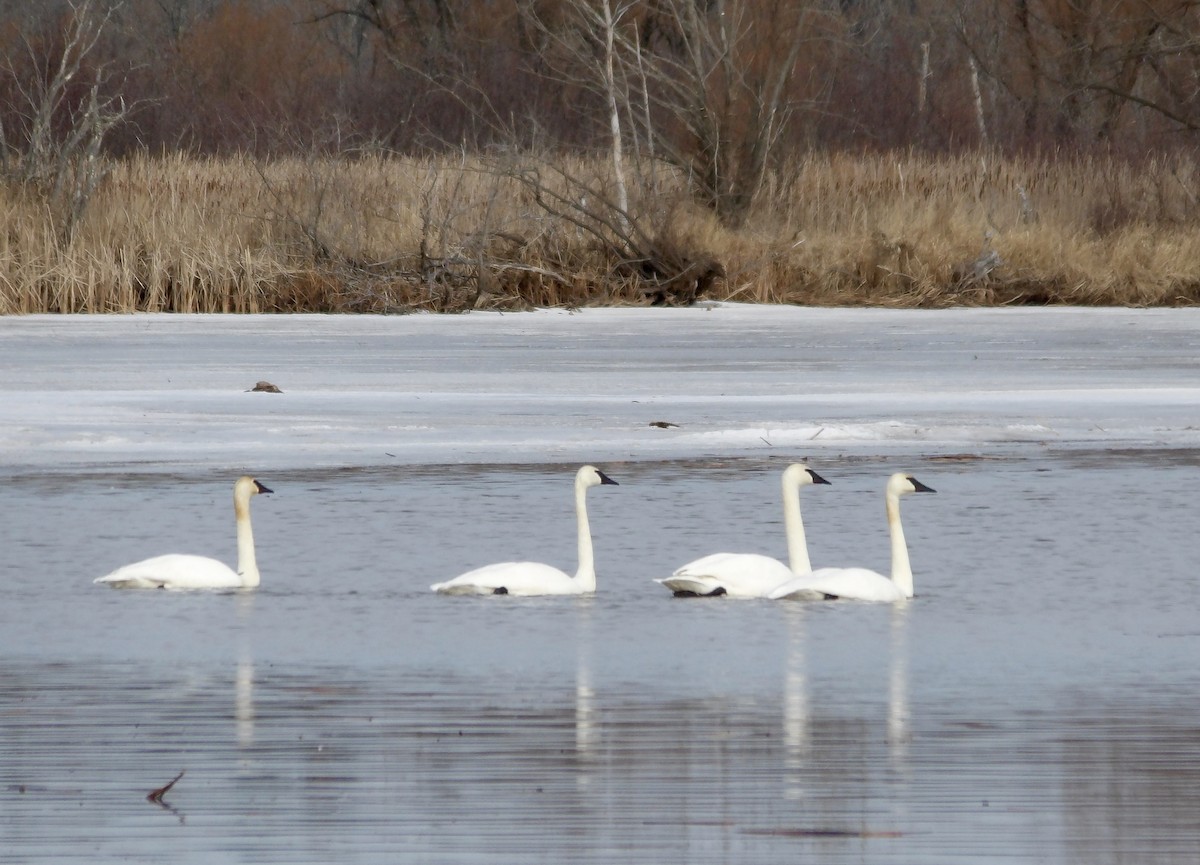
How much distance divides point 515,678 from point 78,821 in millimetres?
1808

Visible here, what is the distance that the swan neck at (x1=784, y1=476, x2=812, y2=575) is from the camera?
782cm

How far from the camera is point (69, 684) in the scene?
230 inches

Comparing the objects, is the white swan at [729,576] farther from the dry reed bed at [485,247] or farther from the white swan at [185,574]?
the dry reed bed at [485,247]

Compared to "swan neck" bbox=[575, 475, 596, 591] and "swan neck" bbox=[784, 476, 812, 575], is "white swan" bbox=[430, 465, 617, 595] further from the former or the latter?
"swan neck" bbox=[784, 476, 812, 575]

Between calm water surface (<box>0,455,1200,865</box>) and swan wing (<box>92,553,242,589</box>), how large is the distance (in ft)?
0.22

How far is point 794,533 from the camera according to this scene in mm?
7898

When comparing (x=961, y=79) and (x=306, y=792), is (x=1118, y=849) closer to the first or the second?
(x=306, y=792)

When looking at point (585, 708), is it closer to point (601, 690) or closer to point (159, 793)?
point (601, 690)

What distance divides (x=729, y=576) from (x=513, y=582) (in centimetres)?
71

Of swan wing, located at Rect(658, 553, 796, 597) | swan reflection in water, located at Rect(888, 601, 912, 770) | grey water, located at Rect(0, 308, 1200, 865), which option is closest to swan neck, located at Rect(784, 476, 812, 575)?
swan wing, located at Rect(658, 553, 796, 597)

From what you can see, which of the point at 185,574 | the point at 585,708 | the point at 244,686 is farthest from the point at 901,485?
the point at 244,686

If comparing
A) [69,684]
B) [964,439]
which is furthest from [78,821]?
[964,439]

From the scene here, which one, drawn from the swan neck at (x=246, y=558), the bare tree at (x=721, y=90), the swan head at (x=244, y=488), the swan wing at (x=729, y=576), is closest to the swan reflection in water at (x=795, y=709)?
the swan wing at (x=729, y=576)

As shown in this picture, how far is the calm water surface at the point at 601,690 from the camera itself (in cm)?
429
